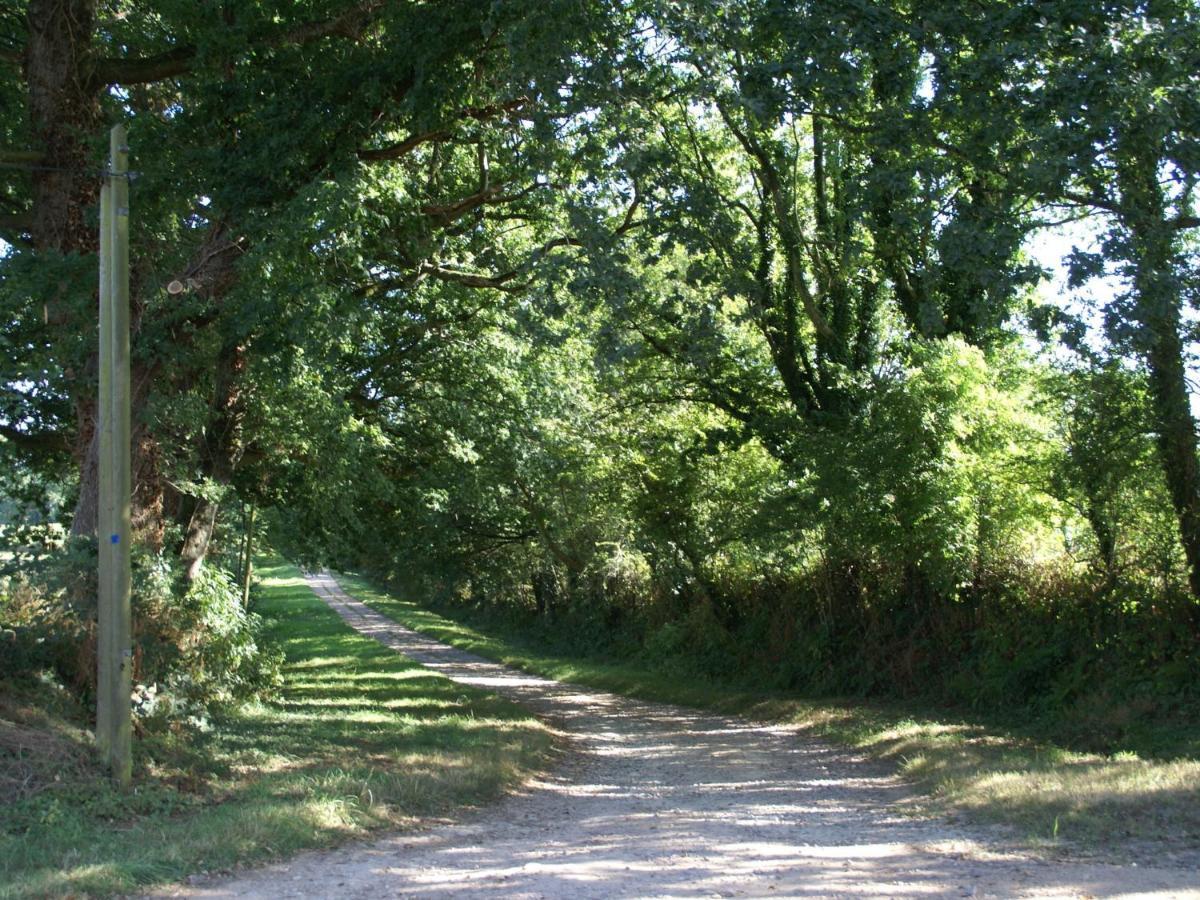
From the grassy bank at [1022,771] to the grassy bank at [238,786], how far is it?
4.57 metres

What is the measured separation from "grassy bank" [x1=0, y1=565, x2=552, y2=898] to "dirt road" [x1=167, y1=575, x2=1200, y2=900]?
0.38 metres

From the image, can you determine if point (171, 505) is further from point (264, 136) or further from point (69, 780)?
point (69, 780)

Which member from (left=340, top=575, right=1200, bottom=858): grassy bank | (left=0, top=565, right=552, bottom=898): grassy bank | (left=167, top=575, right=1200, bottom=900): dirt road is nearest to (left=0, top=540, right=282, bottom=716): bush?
(left=0, top=565, right=552, bottom=898): grassy bank

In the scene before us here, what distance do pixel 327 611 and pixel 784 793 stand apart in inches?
1816

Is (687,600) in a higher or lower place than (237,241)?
lower

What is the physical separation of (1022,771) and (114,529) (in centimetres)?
884

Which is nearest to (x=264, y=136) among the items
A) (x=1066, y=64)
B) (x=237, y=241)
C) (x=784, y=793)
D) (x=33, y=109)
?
(x=237, y=241)

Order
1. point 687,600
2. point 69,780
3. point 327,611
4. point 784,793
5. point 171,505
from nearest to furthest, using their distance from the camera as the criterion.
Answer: point 69,780, point 784,793, point 171,505, point 687,600, point 327,611

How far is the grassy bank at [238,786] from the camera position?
7.03m

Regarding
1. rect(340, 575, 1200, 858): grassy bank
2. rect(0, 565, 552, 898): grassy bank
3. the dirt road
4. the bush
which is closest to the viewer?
the dirt road

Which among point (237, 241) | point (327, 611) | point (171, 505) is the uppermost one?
point (237, 241)

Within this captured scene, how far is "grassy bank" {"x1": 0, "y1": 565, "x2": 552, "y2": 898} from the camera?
7.03 meters

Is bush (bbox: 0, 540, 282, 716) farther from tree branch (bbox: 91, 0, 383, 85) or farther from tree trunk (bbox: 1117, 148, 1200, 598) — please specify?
tree trunk (bbox: 1117, 148, 1200, 598)

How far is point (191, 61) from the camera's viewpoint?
13297mm
